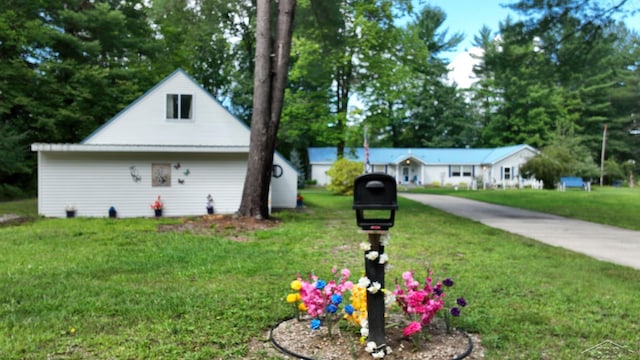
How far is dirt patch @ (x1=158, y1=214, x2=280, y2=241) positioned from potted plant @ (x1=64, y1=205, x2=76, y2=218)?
13.7 feet

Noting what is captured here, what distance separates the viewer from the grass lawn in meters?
3.20

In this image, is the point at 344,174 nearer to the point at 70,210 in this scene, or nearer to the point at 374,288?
the point at 70,210

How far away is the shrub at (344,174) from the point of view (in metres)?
23.6

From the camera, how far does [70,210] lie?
1258cm

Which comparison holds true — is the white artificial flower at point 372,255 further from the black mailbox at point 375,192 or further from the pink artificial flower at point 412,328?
the pink artificial flower at point 412,328

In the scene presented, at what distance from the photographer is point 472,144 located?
4612 centimetres

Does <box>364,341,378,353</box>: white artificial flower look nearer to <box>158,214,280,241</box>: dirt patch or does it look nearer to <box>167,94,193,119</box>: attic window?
<box>158,214,280,241</box>: dirt patch

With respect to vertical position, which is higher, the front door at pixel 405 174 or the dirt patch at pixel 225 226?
the front door at pixel 405 174

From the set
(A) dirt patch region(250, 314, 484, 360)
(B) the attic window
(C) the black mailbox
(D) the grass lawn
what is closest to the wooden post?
(A) dirt patch region(250, 314, 484, 360)

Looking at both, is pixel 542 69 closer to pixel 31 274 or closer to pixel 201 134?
pixel 201 134

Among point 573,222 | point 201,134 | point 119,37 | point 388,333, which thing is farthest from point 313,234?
point 119,37

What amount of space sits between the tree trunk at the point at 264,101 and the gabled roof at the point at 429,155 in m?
26.0

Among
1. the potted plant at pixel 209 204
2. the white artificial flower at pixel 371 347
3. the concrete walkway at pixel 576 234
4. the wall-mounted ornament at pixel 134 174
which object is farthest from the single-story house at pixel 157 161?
the white artificial flower at pixel 371 347

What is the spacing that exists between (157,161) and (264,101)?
15.9 ft
